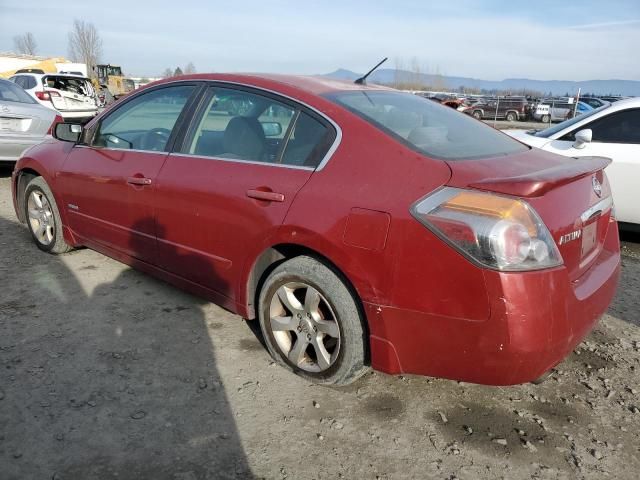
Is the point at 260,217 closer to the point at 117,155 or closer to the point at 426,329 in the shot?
the point at 426,329

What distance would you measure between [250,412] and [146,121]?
2357mm

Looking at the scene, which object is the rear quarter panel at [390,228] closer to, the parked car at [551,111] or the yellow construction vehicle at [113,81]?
the parked car at [551,111]

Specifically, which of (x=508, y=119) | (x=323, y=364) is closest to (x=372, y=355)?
(x=323, y=364)

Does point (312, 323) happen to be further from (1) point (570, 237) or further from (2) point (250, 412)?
(1) point (570, 237)

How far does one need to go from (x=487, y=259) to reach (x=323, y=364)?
1052 millimetres

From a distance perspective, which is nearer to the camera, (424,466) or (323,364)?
(424,466)

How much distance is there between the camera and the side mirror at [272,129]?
113 inches

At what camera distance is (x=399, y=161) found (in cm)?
234

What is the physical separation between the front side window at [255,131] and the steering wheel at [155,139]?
0.28 metres

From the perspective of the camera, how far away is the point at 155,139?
11.6 feet

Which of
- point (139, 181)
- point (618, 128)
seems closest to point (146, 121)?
point (139, 181)

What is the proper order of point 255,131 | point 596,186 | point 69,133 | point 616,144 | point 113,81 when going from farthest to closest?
point 113,81 < point 616,144 < point 69,133 < point 255,131 < point 596,186

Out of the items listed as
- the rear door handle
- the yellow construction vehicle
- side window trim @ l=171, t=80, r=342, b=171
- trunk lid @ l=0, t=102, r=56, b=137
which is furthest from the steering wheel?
the yellow construction vehicle

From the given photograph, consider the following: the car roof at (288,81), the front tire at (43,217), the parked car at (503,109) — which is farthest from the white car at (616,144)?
the parked car at (503,109)
